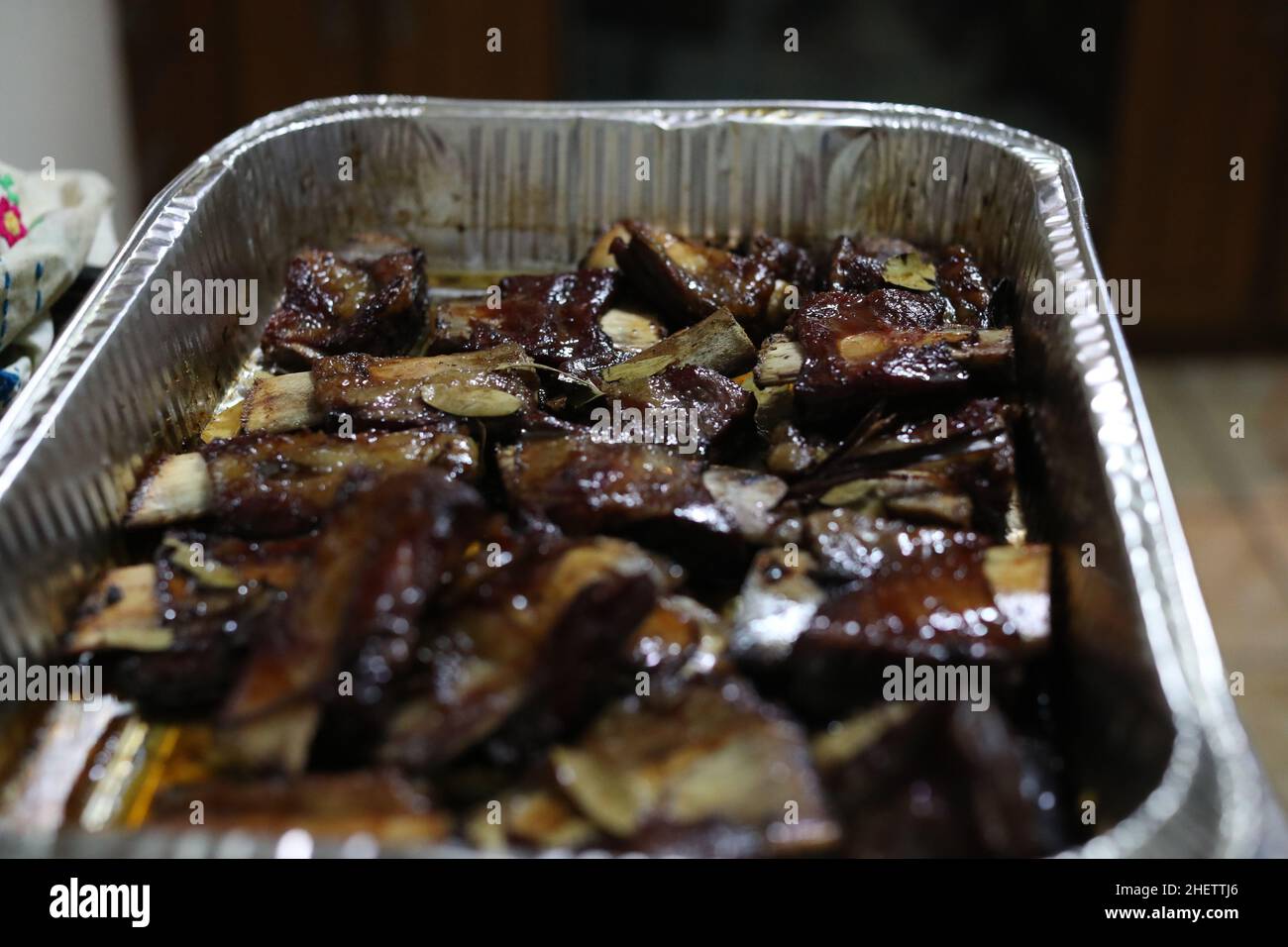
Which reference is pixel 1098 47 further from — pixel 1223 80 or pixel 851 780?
pixel 851 780

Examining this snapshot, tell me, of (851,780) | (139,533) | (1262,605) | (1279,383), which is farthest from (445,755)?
(1279,383)

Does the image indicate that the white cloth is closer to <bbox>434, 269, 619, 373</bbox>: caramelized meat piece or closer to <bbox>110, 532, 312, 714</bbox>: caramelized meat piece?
<bbox>110, 532, 312, 714</bbox>: caramelized meat piece

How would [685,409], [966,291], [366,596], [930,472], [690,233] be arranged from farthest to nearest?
1. [690,233]
2. [966,291]
3. [685,409]
4. [930,472]
5. [366,596]

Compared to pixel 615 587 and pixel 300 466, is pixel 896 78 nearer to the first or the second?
pixel 300 466

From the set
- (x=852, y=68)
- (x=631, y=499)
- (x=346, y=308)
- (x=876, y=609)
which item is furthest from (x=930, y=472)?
(x=852, y=68)

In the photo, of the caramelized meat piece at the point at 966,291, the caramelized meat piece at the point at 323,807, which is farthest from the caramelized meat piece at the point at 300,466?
the caramelized meat piece at the point at 966,291

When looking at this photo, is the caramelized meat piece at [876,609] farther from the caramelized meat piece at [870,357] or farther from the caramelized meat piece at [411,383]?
the caramelized meat piece at [411,383]
